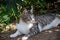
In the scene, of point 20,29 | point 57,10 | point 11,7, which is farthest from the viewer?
point 57,10

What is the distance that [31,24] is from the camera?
482cm

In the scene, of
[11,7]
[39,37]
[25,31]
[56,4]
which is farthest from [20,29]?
[56,4]

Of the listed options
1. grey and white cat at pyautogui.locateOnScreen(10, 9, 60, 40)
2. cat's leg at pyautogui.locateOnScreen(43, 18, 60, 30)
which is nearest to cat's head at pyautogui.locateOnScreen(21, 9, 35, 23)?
grey and white cat at pyautogui.locateOnScreen(10, 9, 60, 40)

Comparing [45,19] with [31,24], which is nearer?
[31,24]

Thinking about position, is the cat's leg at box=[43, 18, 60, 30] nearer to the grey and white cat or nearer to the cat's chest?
the grey and white cat

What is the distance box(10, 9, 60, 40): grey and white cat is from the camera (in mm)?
4785

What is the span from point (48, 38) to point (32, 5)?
6.83 feet

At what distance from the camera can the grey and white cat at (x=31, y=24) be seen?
4.79m

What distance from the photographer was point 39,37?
187 inches

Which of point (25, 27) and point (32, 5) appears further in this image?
point (32, 5)

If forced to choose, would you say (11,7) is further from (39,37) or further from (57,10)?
(57,10)

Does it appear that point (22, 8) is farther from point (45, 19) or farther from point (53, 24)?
point (53, 24)

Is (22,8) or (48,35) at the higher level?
(22,8)

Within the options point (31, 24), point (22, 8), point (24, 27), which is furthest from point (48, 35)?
point (22, 8)
